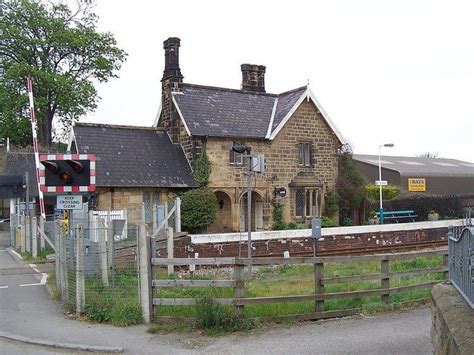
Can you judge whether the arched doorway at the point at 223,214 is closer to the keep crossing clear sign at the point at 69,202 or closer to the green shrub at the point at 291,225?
the green shrub at the point at 291,225

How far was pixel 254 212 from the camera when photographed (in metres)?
29.9

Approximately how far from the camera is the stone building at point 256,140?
2830cm

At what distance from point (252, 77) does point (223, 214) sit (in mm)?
9271

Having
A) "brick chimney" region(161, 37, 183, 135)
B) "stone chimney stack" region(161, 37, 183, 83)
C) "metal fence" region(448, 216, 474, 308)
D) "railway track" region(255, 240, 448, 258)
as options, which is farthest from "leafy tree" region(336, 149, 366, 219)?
"metal fence" region(448, 216, 474, 308)

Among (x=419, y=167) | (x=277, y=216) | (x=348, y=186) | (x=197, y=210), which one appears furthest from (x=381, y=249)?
(x=419, y=167)

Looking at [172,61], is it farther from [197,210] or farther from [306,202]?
[306,202]

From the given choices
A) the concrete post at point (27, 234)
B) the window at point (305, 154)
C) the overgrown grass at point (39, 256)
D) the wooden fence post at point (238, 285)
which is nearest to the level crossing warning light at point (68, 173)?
the wooden fence post at point (238, 285)

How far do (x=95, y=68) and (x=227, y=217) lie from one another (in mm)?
24606

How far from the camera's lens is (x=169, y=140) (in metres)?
29.8

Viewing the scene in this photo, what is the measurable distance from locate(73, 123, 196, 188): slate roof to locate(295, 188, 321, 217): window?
20.4ft

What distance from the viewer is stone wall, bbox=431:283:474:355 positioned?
15.5ft

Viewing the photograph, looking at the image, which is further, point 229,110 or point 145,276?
point 229,110

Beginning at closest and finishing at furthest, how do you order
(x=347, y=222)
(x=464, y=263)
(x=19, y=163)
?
(x=464, y=263), (x=347, y=222), (x=19, y=163)

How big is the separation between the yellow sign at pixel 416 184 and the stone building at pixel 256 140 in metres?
10.6
